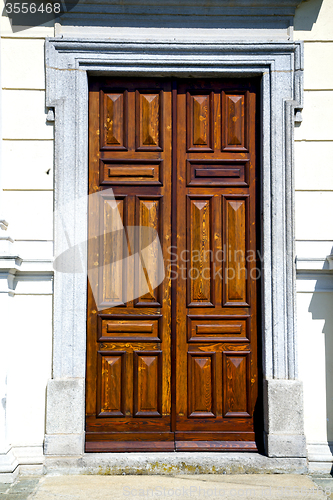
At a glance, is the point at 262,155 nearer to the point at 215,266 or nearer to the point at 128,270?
the point at 215,266

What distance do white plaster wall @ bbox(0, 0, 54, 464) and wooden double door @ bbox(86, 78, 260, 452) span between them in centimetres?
44

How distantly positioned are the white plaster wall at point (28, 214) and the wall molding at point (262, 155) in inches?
4.6

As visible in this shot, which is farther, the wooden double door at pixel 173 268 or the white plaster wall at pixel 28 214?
the wooden double door at pixel 173 268

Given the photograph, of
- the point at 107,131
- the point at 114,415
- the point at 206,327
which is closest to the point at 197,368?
the point at 206,327

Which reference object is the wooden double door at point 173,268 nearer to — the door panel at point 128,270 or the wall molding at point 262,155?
the door panel at point 128,270

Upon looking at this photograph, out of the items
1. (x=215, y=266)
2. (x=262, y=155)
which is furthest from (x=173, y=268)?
(x=262, y=155)

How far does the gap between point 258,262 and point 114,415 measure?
207 centimetres

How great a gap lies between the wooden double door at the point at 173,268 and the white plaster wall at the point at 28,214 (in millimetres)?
441

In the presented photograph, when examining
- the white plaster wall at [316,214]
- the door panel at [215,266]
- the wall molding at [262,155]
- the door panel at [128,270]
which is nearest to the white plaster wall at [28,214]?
the wall molding at [262,155]

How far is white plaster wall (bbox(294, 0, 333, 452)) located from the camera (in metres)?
4.34

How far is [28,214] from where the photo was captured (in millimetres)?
4383

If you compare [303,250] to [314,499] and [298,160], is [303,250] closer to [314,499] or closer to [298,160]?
[298,160]

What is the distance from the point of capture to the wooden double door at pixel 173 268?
4.41m

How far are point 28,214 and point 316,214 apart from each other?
2.82 metres
